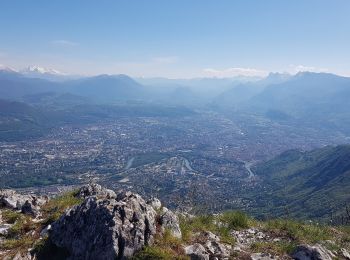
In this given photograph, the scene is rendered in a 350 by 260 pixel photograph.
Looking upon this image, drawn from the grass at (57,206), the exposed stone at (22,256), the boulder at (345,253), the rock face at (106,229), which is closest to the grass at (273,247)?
the boulder at (345,253)

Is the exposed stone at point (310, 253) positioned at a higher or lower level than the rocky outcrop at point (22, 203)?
higher

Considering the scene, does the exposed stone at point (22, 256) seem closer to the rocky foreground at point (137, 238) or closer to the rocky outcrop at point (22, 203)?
the rocky foreground at point (137, 238)

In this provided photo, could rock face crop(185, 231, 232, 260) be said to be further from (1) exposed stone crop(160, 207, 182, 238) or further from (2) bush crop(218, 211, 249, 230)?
(2) bush crop(218, 211, 249, 230)

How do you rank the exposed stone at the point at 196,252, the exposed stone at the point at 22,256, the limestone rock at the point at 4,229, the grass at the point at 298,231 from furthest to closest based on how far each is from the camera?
the grass at the point at 298,231 → the limestone rock at the point at 4,229 → the exposed stone at the point at 22,256 → the exposed stone at the point at 196,252

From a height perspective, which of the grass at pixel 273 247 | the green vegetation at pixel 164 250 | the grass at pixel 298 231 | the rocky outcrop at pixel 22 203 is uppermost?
the green vegetation at pixel 164 250

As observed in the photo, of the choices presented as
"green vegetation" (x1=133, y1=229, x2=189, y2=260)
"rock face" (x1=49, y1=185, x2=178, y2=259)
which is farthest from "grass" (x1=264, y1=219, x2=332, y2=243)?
"rock face" (x1=49, y1=185, x2=178, y2=259)

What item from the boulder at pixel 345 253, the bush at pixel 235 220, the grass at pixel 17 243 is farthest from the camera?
the bush at pixel 235 220

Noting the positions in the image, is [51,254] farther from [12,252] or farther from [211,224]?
[211,224]
